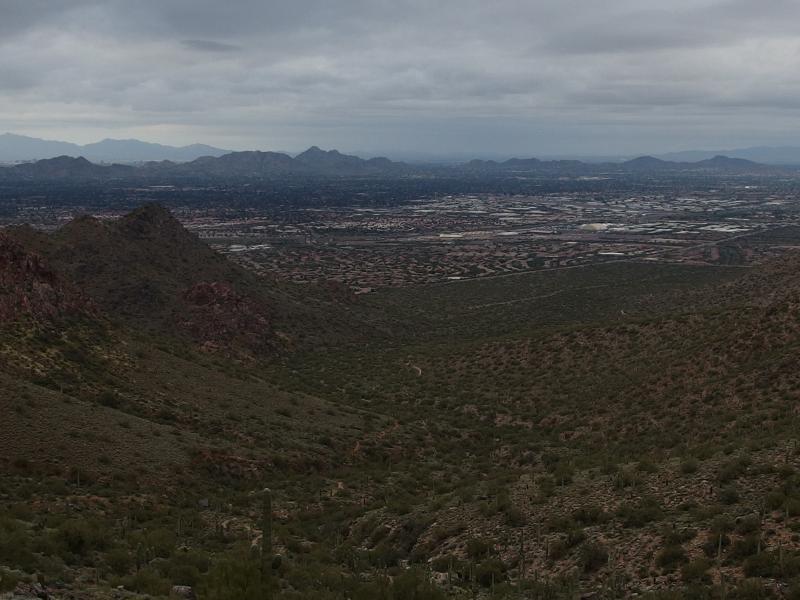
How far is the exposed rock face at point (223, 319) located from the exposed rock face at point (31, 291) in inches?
505

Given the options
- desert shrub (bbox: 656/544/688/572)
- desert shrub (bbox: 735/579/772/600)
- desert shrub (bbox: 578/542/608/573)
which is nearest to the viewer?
desert shrub (bbox: 735/579/772/600)

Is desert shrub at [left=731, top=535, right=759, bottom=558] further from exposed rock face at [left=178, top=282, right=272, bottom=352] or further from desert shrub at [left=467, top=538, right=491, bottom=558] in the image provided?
exposed rock face at [left=178, top=282, right=272, bottom=352]

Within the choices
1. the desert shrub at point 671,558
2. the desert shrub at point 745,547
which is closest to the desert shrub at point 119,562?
the desert shrub at point 671,558

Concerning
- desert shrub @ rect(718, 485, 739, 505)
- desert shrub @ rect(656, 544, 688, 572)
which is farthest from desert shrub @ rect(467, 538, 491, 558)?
desert shrub @ rect(718, 485, 739, 505)

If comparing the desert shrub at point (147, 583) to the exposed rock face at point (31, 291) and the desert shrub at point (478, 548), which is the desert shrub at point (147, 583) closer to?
the desert shrub at point (478, 548)

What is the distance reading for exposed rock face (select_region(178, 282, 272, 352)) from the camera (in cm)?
5069

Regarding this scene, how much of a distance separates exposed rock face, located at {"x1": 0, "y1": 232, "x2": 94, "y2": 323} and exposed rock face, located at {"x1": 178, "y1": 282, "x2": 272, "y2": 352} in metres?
12.8

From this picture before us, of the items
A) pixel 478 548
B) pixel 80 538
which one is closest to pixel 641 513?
pixel 478 548

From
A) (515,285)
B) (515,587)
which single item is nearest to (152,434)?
(515,587)

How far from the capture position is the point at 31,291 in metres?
33.6

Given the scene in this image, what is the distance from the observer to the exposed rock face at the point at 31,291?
105ft

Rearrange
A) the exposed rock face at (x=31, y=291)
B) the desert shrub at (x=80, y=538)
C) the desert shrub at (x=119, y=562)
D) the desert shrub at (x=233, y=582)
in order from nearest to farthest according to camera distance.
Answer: the desert shrub at (x=233, y=582) → the desert shrub at (x=119, y=562) → the desert shrub at (x=80, y=538) → the exposed rock face at (x=31, y=291)

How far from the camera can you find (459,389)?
40250 millimetres

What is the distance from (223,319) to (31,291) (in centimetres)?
1983
